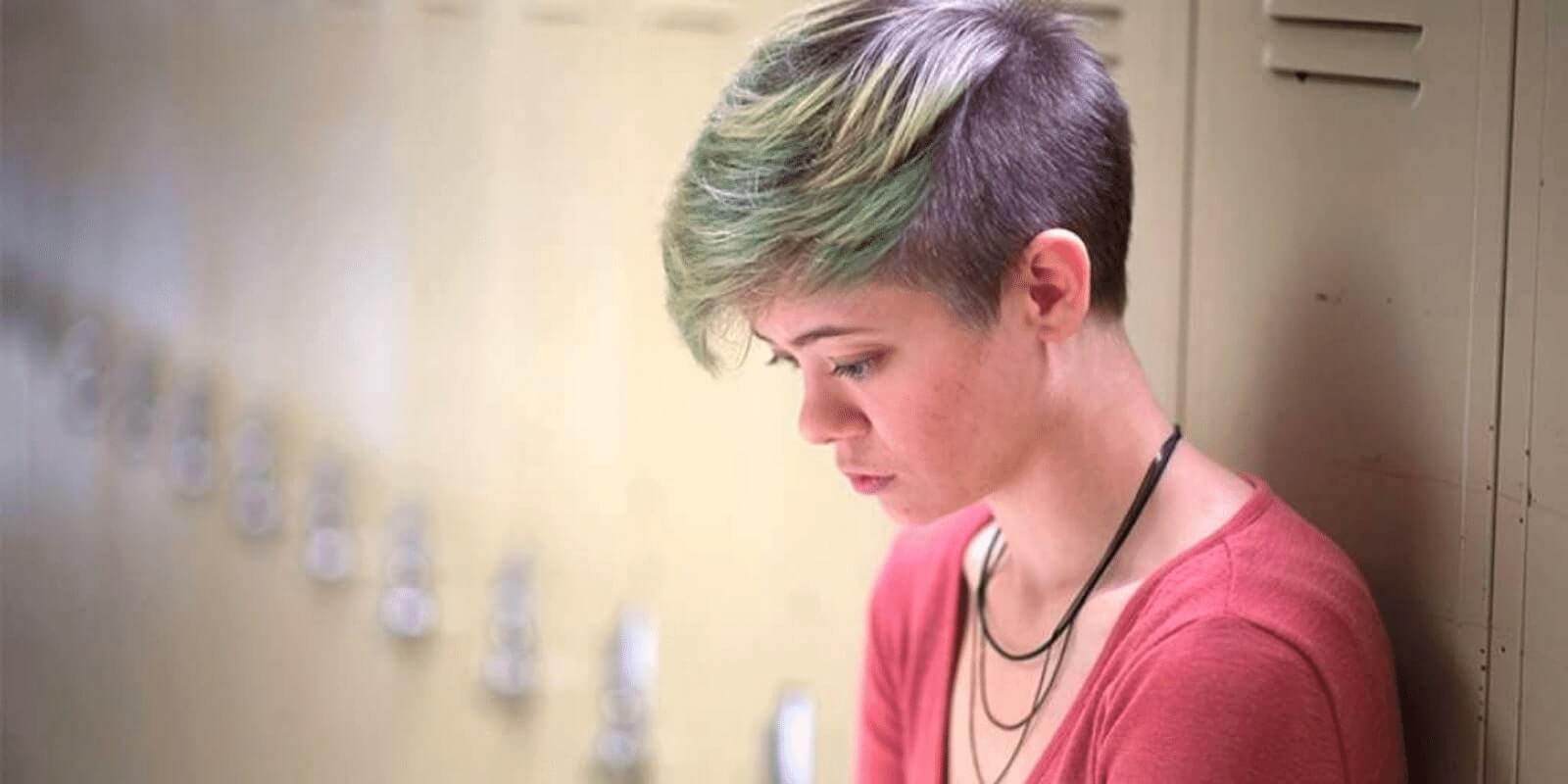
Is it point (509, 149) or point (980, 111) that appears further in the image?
point (509, 149)

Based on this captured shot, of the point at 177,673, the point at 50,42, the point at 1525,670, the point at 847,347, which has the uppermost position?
the point at 50,42

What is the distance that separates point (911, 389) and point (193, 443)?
3.08 feet

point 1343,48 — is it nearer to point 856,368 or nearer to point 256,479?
point 856,368

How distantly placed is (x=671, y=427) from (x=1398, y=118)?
2.06 ft

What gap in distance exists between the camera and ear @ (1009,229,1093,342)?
3.12 feet

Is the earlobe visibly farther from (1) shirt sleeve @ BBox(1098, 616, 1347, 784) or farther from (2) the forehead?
(1) shirt sleeve @ BBox(1098, 616, 1347, 784)

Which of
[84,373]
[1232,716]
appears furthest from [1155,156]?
[84,373]

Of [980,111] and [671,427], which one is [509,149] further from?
[980,111]

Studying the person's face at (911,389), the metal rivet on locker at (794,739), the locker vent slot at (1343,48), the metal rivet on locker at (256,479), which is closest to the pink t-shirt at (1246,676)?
the person's face at (911,389)

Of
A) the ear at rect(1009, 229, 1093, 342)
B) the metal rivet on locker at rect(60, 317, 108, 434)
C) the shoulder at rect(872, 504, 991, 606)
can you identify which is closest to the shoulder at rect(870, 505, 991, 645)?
the shoulder at rect(872, 504, 991, 606)

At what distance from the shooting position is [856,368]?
98cm

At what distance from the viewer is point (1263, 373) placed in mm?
1107

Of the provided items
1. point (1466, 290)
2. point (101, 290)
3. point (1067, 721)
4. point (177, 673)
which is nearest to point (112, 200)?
point (101, 290)

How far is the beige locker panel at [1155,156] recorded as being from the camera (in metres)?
1.13
